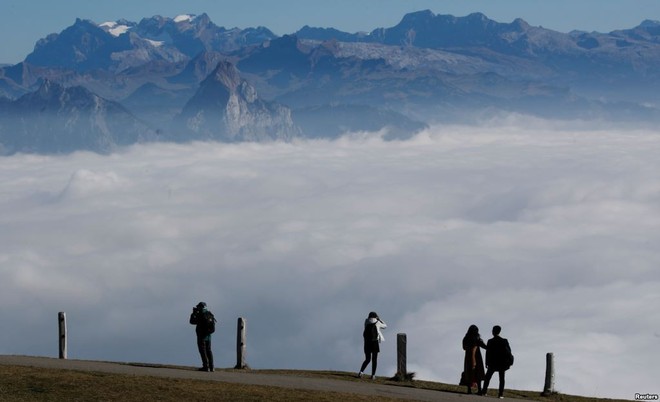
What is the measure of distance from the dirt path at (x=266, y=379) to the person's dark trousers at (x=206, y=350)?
0.55m

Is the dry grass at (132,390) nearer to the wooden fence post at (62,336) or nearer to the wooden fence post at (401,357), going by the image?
the wooden fence post at (401,357)

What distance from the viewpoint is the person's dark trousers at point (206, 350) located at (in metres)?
44.3

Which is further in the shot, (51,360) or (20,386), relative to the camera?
(51,360)

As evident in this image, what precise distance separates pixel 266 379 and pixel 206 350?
10.8 feet

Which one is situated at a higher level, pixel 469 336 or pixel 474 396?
pixel 469 336

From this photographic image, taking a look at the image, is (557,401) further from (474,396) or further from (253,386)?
(253,386)

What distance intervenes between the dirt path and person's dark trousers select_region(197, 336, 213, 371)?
1.80 feet

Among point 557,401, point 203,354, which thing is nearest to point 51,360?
point 203,354

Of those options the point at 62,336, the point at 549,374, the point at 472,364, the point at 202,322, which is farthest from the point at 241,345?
the point at 549,374

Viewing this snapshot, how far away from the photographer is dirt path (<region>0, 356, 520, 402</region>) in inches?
1634

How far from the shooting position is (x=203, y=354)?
4484 centimetres

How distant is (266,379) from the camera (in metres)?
43.9

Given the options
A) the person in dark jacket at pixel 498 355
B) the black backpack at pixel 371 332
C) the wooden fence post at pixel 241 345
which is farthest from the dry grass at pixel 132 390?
the person in dark jacket at pixel 498 355

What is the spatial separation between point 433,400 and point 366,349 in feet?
17.6
